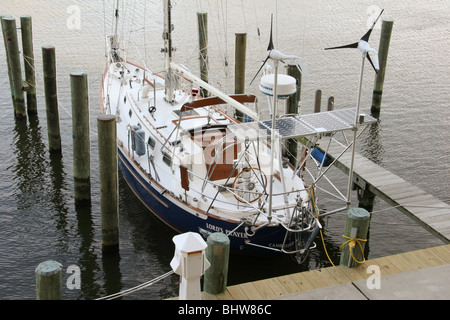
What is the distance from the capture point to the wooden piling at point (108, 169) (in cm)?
1435

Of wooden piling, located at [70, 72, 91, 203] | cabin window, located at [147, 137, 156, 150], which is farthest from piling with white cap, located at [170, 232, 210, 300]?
wooden piling, located at [70, 72, 91, 203]

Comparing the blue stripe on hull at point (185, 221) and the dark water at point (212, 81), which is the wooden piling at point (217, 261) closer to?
the blue stripe on hull at point (185, 221)

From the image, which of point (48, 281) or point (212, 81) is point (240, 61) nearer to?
point (212, 81)

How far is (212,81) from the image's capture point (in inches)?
1075

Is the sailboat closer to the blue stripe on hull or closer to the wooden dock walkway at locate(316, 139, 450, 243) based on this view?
the blue stripe on hull

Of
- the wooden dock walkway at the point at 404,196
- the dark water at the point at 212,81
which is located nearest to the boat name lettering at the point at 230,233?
the dark water at the point at 212,81

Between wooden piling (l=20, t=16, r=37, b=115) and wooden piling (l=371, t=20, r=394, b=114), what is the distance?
14.7 m

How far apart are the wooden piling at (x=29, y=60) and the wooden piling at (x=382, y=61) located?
1474 cm

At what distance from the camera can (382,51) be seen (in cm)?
2530

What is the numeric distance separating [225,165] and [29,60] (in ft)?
37.8

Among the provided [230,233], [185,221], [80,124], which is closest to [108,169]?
[185,221]

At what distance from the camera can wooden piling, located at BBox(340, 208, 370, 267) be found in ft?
37.7

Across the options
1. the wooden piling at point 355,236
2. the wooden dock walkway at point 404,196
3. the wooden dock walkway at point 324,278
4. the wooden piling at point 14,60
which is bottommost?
the wooden dock walkway at point 324,278
